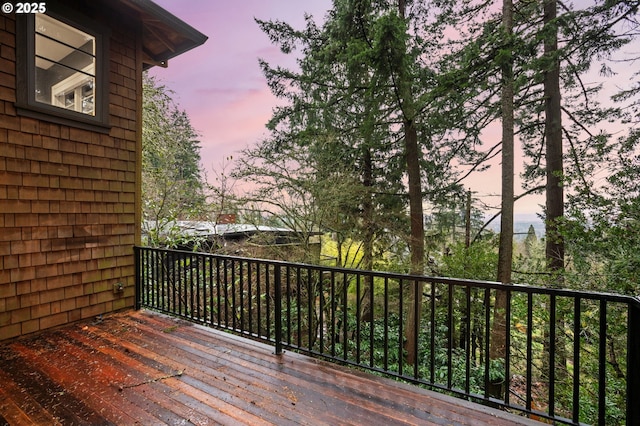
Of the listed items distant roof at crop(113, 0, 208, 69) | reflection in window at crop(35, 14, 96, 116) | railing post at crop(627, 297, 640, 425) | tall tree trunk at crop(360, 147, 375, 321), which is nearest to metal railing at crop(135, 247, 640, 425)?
railing post at crop(627, 297, 640, 425)

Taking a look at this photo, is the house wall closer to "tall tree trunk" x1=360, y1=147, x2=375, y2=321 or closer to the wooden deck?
the wooden deck

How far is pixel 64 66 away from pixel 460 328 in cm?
1065

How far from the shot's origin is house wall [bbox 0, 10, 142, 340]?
2.98 m

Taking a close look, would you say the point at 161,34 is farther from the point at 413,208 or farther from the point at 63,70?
the point at 413,208

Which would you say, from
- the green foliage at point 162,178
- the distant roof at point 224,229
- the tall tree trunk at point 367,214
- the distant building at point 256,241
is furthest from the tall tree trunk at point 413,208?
the green foliage at point 162,178

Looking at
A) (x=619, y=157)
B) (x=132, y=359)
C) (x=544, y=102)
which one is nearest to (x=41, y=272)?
(x=132, y=359)

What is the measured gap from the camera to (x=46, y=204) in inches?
128

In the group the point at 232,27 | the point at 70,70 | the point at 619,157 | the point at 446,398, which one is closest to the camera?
the point at 446,398

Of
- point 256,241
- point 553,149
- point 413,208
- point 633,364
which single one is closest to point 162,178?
point 256,241

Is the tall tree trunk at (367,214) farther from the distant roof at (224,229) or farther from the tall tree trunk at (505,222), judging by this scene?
the tall tree trunk at (505,222)

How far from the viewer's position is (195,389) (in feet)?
7.09

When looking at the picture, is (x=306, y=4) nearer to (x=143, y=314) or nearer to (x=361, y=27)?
(x=361, y=27)

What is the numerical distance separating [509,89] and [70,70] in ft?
24.9

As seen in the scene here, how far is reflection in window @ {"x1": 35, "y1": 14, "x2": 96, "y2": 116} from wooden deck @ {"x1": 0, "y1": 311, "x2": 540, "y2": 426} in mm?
2591
